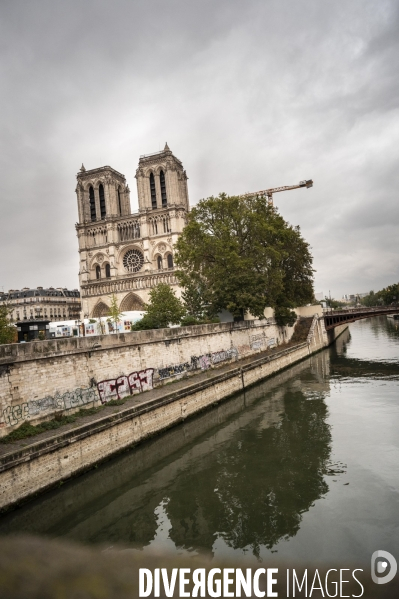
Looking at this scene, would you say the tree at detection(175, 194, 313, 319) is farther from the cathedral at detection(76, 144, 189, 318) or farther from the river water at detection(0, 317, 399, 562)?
the cathedral at detection(76, 144, 189, 318)

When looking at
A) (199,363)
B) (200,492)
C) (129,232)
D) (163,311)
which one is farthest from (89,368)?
(129,232)

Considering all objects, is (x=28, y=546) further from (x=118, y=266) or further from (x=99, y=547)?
(x=118, y=266)

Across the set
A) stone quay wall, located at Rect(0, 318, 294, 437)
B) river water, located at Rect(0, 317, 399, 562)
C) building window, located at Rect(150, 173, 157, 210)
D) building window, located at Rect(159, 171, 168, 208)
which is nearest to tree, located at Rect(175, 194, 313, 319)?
stone quay wall, located at Rect(0, 318, 294, 437)

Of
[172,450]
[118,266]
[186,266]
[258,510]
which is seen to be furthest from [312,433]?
[118,266]

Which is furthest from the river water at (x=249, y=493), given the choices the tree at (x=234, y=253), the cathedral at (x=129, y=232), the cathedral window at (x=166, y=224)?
the cathedral window at (x=166, y=224)

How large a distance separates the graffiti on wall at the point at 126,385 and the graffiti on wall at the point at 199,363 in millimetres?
1287

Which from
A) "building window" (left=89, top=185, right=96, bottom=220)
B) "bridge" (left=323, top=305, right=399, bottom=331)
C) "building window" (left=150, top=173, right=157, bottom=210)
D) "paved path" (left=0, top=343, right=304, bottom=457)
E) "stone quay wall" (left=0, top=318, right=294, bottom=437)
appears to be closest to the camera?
"paved path" (left=0, top=343, right=304, bottom=457)

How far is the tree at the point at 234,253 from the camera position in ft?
99.3

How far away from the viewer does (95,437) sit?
12672 millimetres

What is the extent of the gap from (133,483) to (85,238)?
206 feet

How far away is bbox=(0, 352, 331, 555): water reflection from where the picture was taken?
9.10 meters

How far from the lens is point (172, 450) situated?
14.5 m

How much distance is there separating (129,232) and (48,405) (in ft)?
186

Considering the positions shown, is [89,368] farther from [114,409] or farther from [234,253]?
[234,253]
